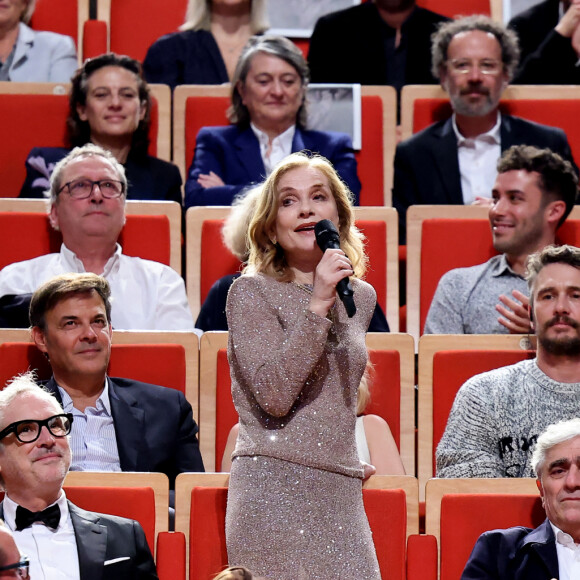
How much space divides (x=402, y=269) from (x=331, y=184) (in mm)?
782

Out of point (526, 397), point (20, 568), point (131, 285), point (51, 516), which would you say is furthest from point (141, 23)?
point (20, 568)

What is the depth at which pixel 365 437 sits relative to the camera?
154cm

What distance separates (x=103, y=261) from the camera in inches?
74.9

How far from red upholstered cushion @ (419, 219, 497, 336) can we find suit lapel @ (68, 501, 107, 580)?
2.53ft

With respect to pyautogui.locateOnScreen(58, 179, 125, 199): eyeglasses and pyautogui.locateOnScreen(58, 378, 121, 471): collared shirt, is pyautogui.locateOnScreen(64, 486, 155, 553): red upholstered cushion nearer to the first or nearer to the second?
pyautogui.locateOnScreen(58, 378, 121, 471): collared shirt

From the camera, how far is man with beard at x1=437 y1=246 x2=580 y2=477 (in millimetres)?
1490

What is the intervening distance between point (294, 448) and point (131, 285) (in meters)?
0.73

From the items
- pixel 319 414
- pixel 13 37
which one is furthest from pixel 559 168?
pixel 13 37

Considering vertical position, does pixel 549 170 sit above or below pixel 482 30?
below

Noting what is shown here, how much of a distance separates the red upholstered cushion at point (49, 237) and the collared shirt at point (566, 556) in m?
0.85

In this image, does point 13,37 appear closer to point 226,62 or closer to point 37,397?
point 226,62

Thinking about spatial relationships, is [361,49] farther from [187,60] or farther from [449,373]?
[449,373]

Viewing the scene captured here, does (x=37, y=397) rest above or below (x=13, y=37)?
below

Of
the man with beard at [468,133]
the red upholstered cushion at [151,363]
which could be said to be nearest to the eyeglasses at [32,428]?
the red upholstered cushion at [151,363]
